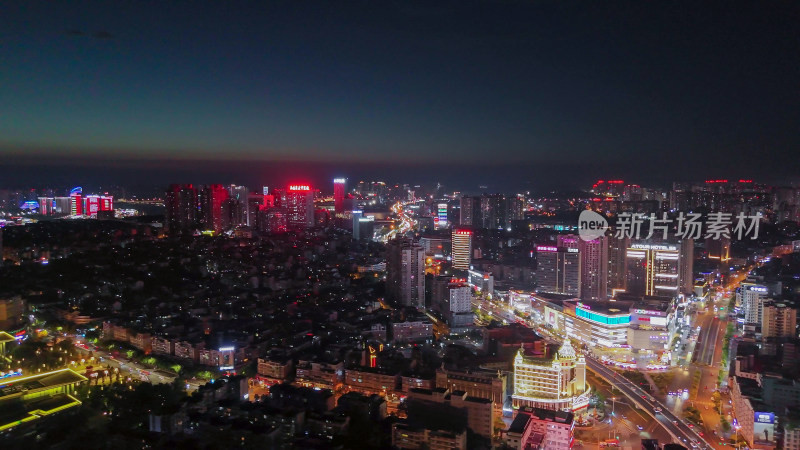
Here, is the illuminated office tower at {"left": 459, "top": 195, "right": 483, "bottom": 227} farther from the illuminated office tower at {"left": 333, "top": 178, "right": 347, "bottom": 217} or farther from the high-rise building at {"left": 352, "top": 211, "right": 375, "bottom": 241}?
the illuminated office tower at {"left": 333, "top": 178, "right": 347, "bottom": 217}

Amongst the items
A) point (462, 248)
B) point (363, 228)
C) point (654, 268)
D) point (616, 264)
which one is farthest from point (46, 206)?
point (654, 268)

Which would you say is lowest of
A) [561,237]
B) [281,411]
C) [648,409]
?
[648,409]

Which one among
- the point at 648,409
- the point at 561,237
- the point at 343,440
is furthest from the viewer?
the point at 561,237

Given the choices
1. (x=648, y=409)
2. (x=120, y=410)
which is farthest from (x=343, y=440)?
(x=648, y=409)

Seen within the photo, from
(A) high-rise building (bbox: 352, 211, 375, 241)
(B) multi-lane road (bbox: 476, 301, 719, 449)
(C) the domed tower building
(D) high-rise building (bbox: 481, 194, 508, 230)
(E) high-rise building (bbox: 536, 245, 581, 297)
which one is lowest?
(B) multi-lane road (bbox: 476, 301, 719, 449)

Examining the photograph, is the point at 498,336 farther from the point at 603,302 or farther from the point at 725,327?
the point at 725,327

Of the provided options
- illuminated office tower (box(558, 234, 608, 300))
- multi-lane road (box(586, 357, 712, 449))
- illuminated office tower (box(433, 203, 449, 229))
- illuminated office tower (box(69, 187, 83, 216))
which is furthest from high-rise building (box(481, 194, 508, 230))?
illuminated office tower (box(69, 187, 83, 216))
